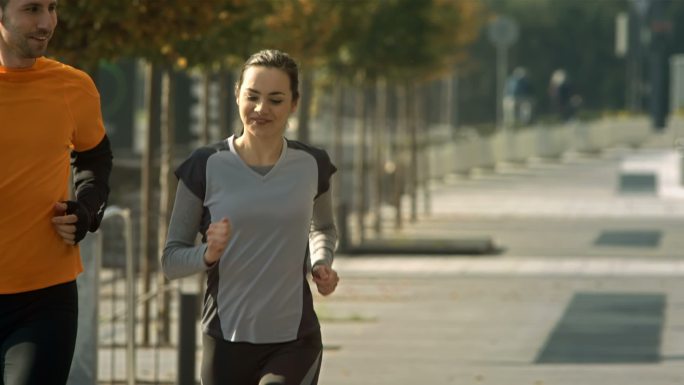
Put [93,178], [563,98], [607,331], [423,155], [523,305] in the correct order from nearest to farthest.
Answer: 1. [93,178]
2. [607,331]
3. [523,305]
4. [423,155]
5. [563,98]

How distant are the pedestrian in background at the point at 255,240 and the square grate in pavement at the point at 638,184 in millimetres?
29555

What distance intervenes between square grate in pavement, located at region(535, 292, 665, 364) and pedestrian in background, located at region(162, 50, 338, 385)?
7.42m

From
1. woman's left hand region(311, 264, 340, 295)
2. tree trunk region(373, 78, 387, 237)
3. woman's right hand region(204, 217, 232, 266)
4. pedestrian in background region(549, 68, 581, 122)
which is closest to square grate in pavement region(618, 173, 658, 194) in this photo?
tree trunk region(373, 78, 387, 237)

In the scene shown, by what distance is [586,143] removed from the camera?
51.6 metres

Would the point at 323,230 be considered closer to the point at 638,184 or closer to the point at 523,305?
the point at 523,305

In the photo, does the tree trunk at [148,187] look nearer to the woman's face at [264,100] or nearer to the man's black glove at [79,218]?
the man's black glove at [79,218]

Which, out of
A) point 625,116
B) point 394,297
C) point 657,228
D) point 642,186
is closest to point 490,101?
point 625,116

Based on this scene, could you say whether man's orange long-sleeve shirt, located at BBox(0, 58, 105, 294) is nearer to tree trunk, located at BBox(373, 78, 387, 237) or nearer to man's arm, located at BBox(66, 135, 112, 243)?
man's arm, located at BBox(66, 135, 112, 243)

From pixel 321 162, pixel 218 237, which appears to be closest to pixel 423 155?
pixel 321 162

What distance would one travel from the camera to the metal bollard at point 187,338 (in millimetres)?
10102

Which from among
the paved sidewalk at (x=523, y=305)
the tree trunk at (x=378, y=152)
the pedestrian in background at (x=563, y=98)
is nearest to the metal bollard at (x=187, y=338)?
the paved sidewalk at (x=523, y=305)

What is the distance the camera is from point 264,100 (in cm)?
579

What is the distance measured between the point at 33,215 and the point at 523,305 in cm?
1140

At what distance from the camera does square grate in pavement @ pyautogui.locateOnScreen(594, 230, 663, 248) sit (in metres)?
23.9
